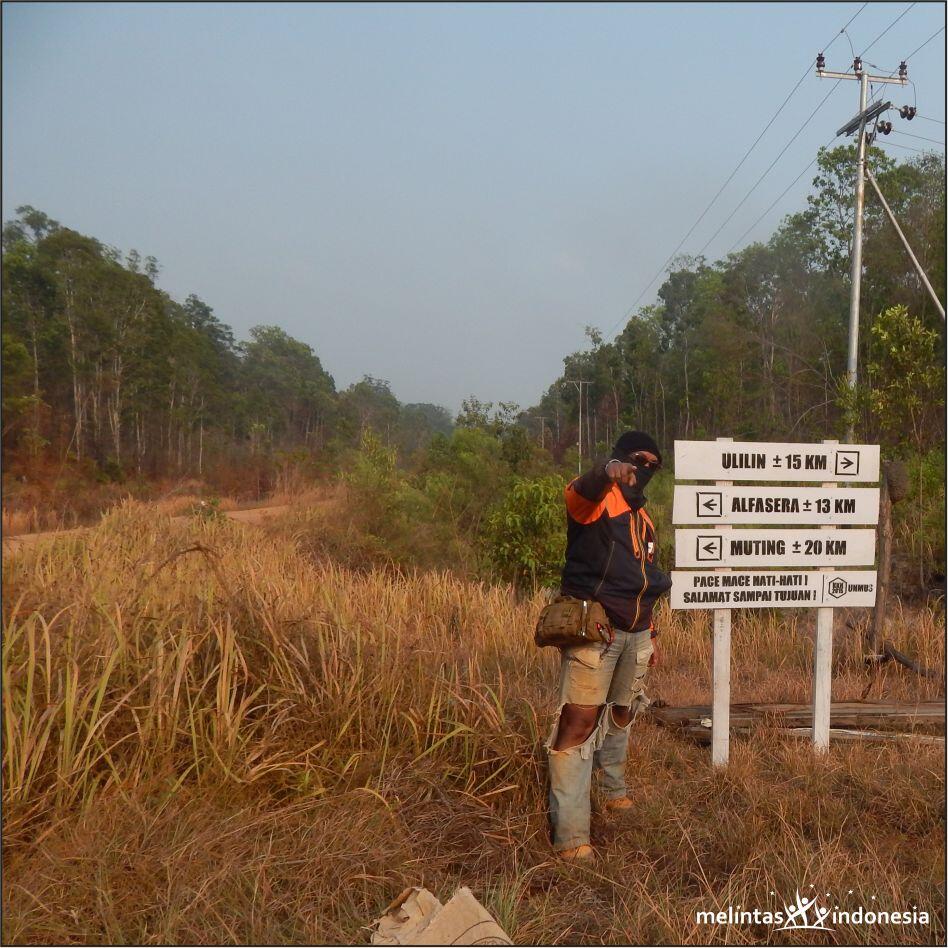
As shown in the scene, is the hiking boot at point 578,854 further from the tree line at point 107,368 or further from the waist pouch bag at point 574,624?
the tree line at point 107,368

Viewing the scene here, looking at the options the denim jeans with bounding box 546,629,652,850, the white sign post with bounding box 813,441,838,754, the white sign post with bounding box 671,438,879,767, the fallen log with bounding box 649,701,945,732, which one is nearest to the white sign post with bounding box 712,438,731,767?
the white sign post with bounding box 671,438,879,767

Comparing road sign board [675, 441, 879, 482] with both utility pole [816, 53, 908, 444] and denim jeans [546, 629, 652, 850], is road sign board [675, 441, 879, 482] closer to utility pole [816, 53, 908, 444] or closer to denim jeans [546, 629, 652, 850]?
denim jeans [546, 629, 652, 850]

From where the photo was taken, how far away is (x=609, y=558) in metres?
3.44

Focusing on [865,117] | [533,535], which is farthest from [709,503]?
[865,117]

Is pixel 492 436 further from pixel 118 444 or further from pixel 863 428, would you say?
pixel 118 444

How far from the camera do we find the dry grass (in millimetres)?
2576

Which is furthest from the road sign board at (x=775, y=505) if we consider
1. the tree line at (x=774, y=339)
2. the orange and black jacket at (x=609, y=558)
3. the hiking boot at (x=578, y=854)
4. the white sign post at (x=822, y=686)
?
the tree line at (x=774, y=339)

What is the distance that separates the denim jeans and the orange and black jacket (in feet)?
0.46

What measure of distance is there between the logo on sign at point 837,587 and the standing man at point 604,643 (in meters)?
1.38

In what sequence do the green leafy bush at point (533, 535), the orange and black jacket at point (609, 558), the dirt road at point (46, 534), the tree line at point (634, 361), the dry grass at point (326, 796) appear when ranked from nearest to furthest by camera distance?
the dry grass at point (326, 796) → the orange and black jacket at point (609, 558) → the dirt road at point (46, 534) → the green leafy bush at point (533, 535) → the tree line at point (634, 361)

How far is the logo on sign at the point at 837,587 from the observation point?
4.47 m

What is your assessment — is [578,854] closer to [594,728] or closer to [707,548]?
[594,728]

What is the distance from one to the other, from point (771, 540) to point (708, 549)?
1.31 ft

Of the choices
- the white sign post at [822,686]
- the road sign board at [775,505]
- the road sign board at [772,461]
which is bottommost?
the white sign post at [822,686]
